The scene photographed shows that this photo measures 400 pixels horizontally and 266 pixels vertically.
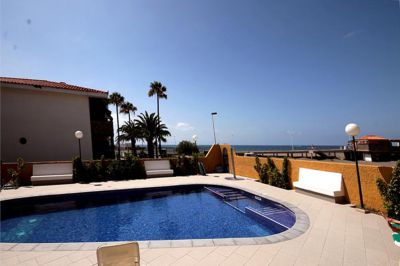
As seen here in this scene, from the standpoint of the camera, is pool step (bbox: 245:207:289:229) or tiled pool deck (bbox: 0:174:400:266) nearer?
tiled pool deck (bbox: 0:174:400:266)

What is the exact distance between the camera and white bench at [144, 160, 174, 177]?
15.4m

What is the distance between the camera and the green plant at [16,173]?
12.4m

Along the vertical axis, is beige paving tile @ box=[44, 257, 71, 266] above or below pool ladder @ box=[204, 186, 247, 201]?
above

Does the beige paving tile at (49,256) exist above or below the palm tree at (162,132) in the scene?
below

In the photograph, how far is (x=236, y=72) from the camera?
743 inches

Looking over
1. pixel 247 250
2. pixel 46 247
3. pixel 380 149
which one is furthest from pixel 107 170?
pixel 380 149

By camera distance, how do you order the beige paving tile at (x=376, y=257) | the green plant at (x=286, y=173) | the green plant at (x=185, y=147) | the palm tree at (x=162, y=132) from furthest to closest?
the green plant at (x=185, y=147), the palm tree at (x=162, y=132), the green plant at (x=286, y=173), the beige paving tile at (x=376, y=257)

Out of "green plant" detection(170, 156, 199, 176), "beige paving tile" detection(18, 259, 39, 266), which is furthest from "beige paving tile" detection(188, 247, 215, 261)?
"green plant" detection(170, 156, 199, 176)

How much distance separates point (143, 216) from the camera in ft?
28.8

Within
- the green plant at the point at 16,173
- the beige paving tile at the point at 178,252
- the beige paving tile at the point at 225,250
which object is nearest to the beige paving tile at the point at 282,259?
the beige paving tile at the point at 225,250

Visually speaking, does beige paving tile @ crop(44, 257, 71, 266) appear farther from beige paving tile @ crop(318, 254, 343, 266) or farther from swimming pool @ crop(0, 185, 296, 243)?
beige paving tile @ crop(318, 254, 343, 266)

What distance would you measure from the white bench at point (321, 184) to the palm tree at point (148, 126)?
2168 cm

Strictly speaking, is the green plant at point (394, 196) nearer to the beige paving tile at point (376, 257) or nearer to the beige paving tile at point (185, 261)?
the beige paving tile at point (376, 257)

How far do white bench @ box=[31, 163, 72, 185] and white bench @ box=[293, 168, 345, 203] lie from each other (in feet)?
44.8
